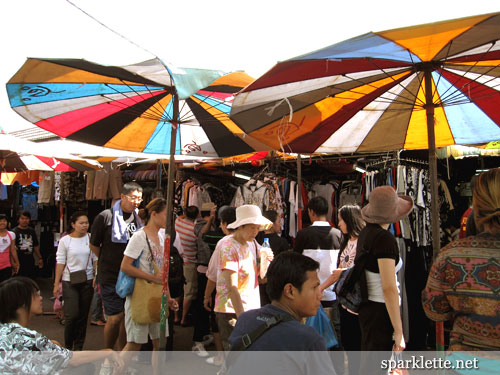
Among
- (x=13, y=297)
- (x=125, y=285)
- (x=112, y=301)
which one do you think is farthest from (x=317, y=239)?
(x=13, y=297)

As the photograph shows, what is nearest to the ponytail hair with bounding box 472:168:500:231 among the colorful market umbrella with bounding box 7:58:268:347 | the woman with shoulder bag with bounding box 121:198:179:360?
the colorful market umbrella with bounding box 7:58:268:347

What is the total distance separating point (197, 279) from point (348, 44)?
496cm

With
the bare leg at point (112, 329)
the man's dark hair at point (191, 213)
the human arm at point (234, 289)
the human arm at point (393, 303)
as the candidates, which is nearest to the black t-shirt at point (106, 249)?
the bare leg at point (112, 329)

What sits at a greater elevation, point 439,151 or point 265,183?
point 439,151

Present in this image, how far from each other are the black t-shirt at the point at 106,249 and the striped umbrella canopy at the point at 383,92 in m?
2.08

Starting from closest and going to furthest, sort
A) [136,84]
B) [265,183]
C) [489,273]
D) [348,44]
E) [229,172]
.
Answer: [489,273], [348,44], [136,84], [265,183], [229,172]

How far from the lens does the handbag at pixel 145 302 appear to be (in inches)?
149

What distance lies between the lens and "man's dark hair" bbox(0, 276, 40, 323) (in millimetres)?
2334

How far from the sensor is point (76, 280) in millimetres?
4785

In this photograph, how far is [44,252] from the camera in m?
10.9

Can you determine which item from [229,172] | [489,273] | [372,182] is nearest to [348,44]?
[489,273]

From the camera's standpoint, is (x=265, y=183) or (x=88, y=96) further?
(x=265, y=183)

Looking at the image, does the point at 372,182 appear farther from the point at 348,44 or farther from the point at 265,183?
the point at 348,44

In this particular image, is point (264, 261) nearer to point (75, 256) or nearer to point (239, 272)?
point (239, 272)
